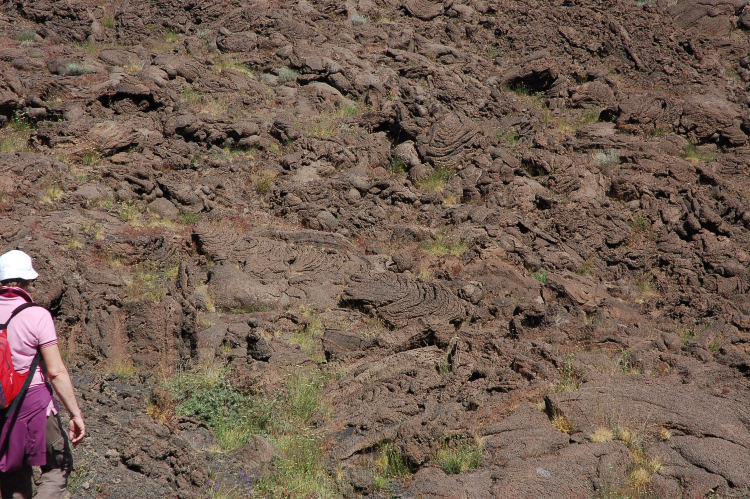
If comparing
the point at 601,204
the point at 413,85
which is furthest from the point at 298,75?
the point at 601,204

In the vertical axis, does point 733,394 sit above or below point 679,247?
above

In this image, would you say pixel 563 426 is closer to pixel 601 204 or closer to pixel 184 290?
pixel 184 290

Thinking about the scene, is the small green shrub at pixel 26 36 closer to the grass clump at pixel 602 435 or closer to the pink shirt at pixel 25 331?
the pink shirt at pixel 25 331

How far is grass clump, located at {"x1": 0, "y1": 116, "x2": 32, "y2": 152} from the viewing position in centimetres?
1217

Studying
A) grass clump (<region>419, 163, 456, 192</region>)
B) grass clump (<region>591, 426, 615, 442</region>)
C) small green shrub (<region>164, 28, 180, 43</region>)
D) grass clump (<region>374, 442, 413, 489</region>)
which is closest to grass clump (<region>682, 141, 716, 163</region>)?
grass clump (<region>419, 163, 456, 192</region>)

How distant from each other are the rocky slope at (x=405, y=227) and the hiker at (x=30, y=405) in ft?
2.77

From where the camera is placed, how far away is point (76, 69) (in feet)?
48.6

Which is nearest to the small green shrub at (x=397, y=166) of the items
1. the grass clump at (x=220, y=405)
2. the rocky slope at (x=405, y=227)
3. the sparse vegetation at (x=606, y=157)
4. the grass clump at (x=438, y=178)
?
the rocky slope at (x=405, y=227)

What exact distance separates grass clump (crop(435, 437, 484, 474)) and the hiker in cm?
298

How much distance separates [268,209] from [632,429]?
8889mm

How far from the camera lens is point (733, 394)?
6730 mm

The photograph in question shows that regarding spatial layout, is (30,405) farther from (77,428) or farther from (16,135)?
(16,135)

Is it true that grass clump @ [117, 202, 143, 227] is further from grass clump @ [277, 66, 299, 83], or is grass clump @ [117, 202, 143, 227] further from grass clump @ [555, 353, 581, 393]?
grass clump @ [555, 353, 581, 393]

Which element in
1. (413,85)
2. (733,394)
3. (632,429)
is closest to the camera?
(632,429)
